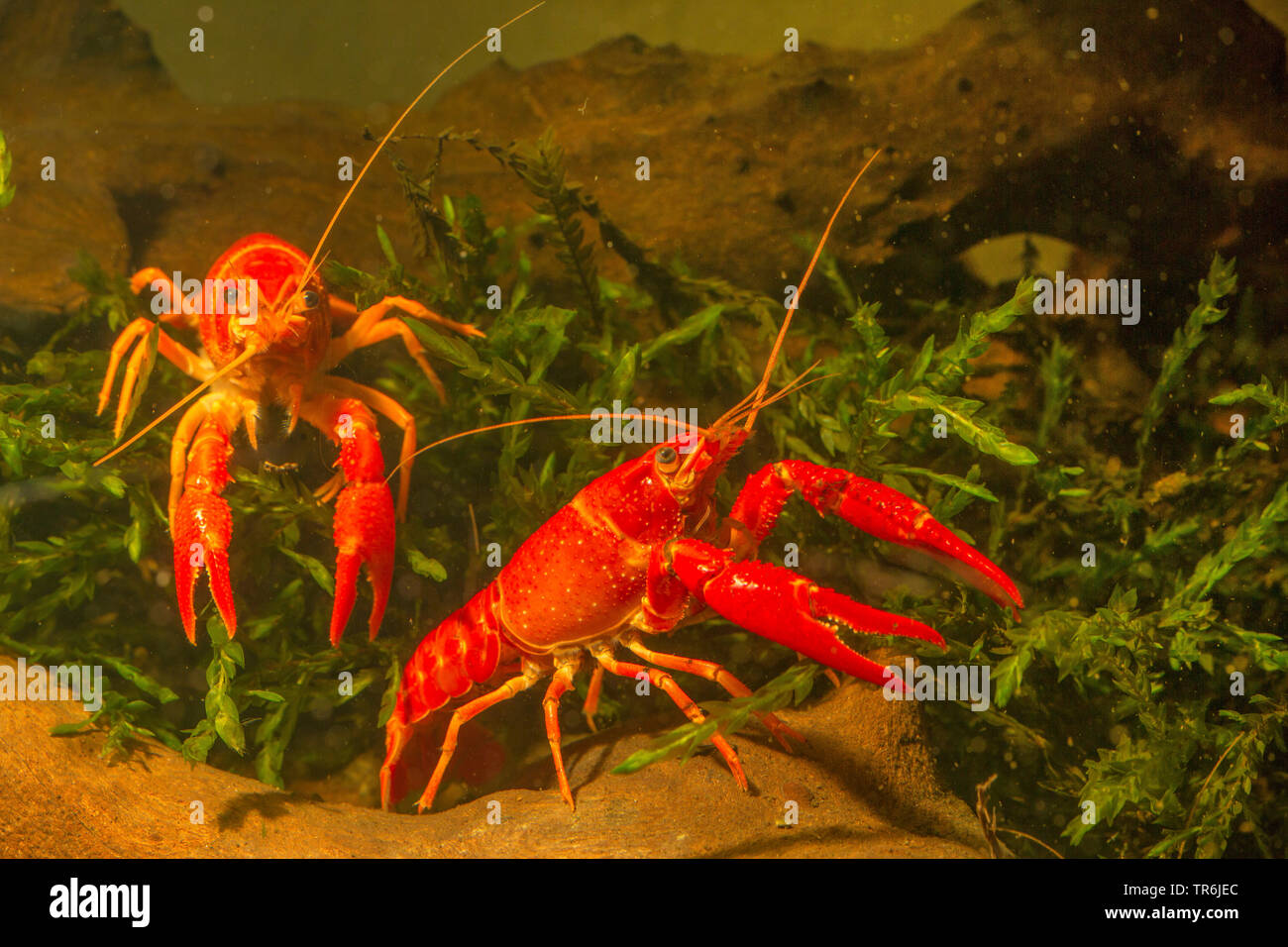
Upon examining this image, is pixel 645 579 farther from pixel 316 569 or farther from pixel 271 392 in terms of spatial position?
pixel 271 392

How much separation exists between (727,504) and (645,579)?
1.64 feet

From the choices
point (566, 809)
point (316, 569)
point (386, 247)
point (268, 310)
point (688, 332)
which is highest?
point (386, 247)

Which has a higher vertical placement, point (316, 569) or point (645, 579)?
point (316, 569)

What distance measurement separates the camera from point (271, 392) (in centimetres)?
303

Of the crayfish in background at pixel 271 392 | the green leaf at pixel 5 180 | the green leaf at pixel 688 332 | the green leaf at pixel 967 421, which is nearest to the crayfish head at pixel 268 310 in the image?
the crayfish in background at pixel 271 392

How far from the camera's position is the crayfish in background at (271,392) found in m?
2.61

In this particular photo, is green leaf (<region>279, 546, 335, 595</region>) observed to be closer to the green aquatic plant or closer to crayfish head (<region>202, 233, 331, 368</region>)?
the green aquatic plant

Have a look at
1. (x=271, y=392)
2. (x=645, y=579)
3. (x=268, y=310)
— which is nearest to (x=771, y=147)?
(x=645, y=579)

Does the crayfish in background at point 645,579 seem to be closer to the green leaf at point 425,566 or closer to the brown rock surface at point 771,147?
the green leaf at point 425,566

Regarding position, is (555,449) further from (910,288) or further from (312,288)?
(910,288)

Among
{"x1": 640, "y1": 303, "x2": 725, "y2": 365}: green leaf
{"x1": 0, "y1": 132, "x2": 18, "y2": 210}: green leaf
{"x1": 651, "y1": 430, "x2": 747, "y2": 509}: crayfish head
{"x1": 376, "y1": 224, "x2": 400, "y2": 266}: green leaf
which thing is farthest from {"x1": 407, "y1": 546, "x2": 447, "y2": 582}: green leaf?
{"x1": 0, "y1": 132, "x2": 18, "y2": 210}: green leaf

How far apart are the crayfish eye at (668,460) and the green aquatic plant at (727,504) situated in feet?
1.37

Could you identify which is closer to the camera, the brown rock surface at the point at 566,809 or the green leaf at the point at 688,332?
the brown rock surface at the point at 566,809

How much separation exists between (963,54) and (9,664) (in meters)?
4.51
